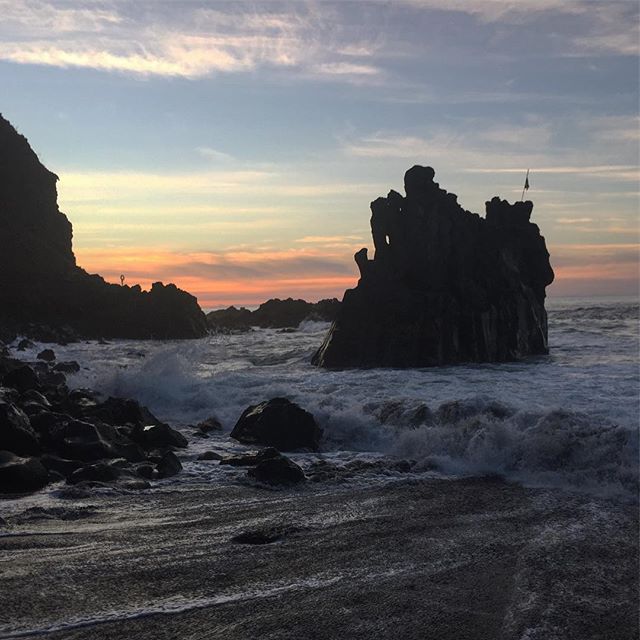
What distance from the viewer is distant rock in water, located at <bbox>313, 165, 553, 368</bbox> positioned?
3538cm

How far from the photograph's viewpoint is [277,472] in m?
12.8

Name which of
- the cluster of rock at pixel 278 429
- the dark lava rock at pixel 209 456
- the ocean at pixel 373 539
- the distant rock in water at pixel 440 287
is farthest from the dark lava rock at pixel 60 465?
the distant rock in water at pixel 440 287

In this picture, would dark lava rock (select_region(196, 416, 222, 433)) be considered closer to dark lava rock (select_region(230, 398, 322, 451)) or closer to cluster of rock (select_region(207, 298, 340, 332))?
dark lava rock (select_region(230, 398, 322, 451))

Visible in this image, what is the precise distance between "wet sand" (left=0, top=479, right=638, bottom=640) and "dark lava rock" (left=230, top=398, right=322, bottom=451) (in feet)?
15.3

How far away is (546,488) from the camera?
41.1 ft

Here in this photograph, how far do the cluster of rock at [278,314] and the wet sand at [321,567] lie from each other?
83.3 m

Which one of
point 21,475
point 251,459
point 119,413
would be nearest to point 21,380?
point 119,413

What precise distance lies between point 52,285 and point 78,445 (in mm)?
63903

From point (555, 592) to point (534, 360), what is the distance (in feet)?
92.3

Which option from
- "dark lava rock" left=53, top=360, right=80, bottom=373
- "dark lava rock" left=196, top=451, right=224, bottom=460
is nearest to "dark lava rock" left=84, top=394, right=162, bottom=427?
"dark lava rock" left=196, top=451, right=224, bottom=460

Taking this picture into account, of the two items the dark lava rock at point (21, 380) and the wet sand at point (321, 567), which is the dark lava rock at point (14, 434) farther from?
the dark lava rock at point (21, 380)

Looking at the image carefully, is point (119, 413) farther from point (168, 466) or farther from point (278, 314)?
point (278, 314)

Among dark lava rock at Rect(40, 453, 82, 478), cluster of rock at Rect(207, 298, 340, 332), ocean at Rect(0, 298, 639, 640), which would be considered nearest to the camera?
ocean at Rect(0, 298, 639, 640)

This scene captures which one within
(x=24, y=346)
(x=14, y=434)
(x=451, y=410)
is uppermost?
(x=24, y=346)
